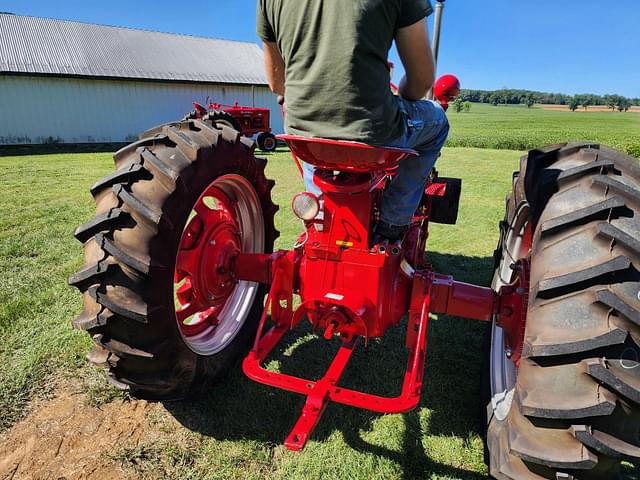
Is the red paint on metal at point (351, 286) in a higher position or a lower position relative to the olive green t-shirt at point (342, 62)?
lower

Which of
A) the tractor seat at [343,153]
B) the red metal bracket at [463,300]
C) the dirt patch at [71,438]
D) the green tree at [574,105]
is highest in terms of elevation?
the green tree at [574,105]

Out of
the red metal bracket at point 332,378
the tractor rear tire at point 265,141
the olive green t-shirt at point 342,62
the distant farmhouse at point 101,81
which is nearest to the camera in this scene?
the olive green t-shirt at point 342,62

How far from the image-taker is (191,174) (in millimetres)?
2172

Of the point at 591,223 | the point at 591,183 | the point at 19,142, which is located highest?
the point at 591,183

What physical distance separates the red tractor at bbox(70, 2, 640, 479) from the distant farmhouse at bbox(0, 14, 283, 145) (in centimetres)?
2037

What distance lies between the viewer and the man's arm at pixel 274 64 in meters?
2.30

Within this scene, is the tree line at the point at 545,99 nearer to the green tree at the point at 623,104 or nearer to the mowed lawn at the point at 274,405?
the green tree at the point at 623,104

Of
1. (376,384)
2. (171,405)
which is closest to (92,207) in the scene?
(171,405)

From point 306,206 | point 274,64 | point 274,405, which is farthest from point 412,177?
point 274,405

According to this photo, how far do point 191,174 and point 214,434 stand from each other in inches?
55.5

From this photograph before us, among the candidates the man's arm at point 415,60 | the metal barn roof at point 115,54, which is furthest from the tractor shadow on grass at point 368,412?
the metal barn roof at point 115,54

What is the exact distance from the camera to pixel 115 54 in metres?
21.9

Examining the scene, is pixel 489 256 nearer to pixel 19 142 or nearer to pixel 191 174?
pixel 191 174

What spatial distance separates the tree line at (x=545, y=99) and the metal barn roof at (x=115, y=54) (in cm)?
7512
